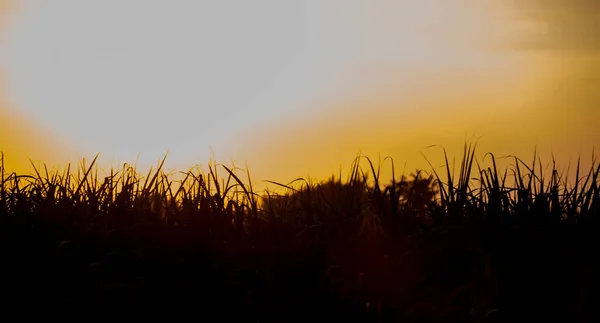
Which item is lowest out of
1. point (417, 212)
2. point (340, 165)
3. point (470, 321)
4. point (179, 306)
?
point (470, 321)

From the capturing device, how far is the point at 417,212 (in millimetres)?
5820

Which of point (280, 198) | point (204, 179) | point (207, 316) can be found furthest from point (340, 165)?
point (207, 316)

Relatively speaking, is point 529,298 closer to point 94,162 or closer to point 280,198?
point 280,198

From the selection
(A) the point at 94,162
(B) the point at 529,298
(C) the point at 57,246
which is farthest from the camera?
(A) the point at 94,162

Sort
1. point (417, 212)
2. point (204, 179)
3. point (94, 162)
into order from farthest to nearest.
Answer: point (94, 162), point (204, 179), point (417, 212)

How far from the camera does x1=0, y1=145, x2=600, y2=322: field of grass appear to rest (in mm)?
4770

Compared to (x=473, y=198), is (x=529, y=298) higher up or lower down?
lower down

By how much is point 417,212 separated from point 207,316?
5.61 feet

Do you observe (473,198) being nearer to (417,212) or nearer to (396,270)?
(417,212)

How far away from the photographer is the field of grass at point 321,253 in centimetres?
477

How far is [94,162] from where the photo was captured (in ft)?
23.1

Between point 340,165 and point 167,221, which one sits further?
point 340,165

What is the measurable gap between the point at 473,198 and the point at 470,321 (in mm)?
1702

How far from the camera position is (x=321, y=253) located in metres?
5.30
